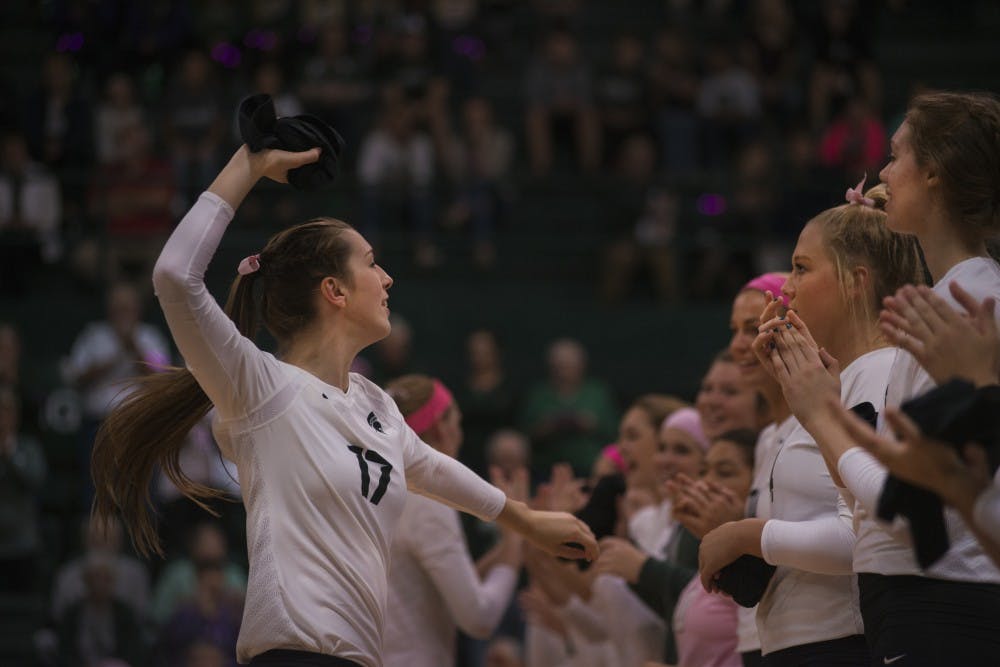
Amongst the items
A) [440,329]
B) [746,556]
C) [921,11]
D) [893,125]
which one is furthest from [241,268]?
[921,11]

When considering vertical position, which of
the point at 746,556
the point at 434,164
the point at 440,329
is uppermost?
the point at 746,556

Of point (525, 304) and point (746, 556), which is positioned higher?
point (746, 556)

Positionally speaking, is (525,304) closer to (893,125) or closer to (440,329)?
(440,329)

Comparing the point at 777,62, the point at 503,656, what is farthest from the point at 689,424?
the point at 777,62

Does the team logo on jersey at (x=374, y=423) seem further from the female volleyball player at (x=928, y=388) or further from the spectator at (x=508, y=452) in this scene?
the spectator at (x=508, y=452)

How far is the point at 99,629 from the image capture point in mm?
8531

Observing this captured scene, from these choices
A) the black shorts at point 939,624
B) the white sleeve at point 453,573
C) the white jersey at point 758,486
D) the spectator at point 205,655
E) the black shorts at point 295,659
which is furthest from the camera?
the spectator at point 205,655

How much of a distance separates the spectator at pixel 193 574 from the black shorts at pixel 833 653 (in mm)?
5421

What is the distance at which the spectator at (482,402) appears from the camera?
10.0m

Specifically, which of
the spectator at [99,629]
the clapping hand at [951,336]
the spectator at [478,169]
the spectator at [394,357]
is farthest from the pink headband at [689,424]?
the spectator at [478,169]

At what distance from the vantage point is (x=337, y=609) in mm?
3213

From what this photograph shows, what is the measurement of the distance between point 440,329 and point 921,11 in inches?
247

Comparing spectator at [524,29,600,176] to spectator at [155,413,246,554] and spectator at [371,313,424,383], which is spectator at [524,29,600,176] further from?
spectator at [155,413,246,554]

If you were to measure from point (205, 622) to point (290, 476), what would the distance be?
5360mm
